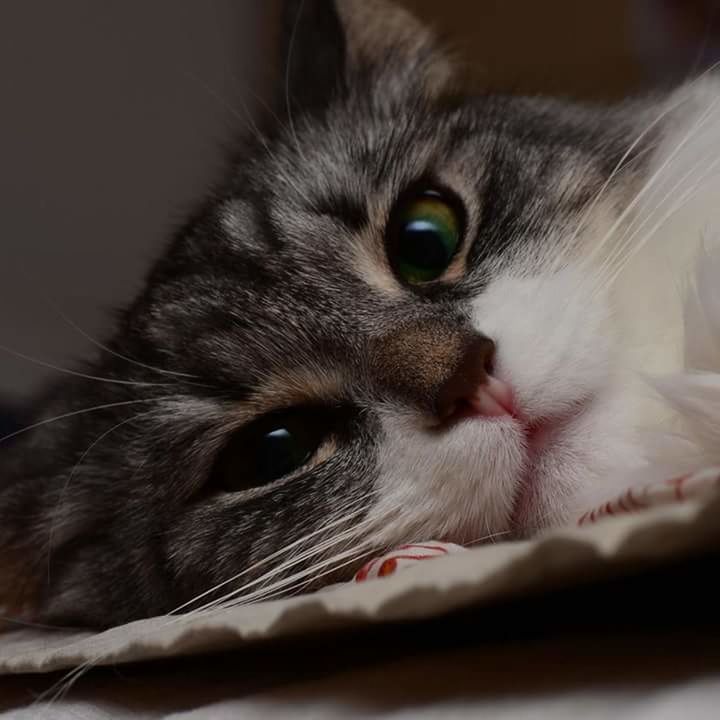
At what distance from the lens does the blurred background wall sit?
1384mm

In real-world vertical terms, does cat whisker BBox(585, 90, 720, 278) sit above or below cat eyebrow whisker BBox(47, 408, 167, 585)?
above

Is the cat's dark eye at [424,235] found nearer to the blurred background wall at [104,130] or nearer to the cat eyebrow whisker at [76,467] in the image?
the cat eyebrow whisker at [76,467]

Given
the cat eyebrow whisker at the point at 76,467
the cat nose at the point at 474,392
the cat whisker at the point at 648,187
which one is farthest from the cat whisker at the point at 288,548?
the cat whisker at the point at 648,187

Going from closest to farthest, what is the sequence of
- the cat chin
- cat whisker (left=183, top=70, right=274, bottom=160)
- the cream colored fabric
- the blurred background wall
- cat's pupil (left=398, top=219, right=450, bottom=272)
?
1. the cream colored fabric
2. the cat chin
3. cat's pupil (left=398, top=219, right=450, bottom=272)
4. cat whisker (left=183, top=70, right=274, bottom=160)
5. the blurred background wall

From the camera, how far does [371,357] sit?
777 mm

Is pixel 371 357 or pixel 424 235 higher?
pixel 424 235

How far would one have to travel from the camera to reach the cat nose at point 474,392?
69 centimetres

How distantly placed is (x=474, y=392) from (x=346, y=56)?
704mm

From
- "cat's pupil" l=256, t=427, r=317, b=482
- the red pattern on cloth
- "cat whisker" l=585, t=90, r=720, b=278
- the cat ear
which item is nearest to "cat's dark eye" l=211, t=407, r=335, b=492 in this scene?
"cat's pupil" l=256, t=427, r=317, b=482

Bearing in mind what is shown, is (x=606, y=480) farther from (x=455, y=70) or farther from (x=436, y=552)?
(x=455, y=70)

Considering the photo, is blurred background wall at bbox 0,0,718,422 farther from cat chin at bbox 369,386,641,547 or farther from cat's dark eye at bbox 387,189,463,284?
cat chin at bbox 369,386,641,547

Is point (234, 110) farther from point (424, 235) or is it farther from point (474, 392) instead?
point (474, 392)

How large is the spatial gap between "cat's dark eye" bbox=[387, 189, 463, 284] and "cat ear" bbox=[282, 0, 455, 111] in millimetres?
294

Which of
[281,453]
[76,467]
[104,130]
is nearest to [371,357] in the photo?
[281,453]
